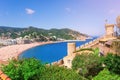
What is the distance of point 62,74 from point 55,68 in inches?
36.3

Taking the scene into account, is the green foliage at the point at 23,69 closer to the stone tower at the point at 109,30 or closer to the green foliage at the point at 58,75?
the green foliage at the point at 58,75

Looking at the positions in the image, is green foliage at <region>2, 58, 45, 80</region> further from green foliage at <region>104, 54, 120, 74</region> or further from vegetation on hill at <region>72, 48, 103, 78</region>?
vegetation on hill at <region>72, 48, 103, 78</region>

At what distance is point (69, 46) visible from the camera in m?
29.9

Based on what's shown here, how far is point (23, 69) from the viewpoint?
14930 millimetres

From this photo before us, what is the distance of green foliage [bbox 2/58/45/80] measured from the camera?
568 inches

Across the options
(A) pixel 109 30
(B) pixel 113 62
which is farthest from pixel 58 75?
(A) pixel 109 30

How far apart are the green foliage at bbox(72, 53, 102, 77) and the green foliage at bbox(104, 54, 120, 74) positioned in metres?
4.35

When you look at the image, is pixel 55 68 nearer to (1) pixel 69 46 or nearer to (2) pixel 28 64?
(2) pixel 28 64

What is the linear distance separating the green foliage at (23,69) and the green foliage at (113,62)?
17.0ft

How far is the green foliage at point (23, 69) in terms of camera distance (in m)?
14.4

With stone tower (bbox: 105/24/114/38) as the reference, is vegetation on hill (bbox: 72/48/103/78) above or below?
below

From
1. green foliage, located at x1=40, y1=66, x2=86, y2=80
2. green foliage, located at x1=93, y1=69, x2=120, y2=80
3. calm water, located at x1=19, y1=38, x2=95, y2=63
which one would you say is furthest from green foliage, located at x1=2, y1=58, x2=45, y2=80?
calm water, located at x1=19, y1=38, x2=95, y2=63

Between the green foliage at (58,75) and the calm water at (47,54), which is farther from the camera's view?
the calm water at (47,54)

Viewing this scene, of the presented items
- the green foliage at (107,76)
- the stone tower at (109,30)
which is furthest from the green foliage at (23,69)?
the stone tower at (109,30)
